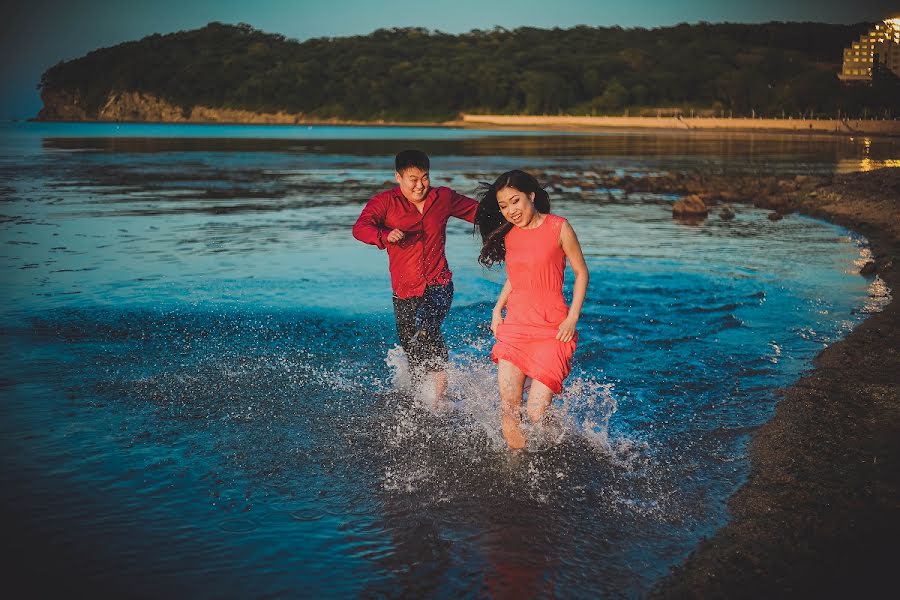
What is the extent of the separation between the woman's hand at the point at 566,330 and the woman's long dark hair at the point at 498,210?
0.65 metres

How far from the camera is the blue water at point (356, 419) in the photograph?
14.1 feet

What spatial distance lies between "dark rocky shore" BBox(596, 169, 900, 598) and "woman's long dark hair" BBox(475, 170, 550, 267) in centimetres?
202

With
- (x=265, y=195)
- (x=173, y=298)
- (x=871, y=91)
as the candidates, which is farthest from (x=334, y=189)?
(x=871, y=91)

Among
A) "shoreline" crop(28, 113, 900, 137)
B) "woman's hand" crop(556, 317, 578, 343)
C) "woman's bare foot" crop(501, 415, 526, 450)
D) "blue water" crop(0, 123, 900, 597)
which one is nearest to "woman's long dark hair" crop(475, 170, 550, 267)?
"woman's hand" crop(556, 317, 578, 343)

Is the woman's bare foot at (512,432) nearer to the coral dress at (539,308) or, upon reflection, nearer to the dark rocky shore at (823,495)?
the coral dress at (539,308)

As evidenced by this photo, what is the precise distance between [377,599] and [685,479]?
218 cm

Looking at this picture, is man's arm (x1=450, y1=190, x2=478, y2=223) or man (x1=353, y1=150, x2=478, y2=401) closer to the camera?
man (x1=353, y1=150, x2=478, y2=401)

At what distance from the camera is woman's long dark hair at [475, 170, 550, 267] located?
16.6 feet

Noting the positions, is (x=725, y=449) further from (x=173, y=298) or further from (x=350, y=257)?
(x=350, y=257)

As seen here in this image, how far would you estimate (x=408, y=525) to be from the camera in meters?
4.60

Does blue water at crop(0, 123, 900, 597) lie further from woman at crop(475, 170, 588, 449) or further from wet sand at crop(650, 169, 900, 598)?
woman at crop(475, 170, 588, 449)

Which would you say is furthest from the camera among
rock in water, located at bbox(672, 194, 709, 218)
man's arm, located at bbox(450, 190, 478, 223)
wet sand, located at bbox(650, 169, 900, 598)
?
rock in water, located at bbox(672, 194, 709, 218)

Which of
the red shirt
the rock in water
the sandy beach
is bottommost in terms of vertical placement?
the rock in water

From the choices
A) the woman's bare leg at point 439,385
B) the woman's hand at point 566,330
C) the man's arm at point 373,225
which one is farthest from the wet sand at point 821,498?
the man's arm at point 373,225
